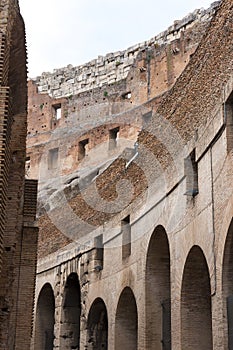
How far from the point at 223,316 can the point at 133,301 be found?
6.18 m

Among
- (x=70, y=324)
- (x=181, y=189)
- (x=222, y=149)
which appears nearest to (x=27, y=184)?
(x=181, y=189)

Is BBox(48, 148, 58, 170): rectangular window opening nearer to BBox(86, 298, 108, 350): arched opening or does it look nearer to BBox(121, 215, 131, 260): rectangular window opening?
BBox(86, 298, 108, 350): arched opening

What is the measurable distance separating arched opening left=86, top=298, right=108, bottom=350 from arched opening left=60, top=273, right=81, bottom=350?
157 cm

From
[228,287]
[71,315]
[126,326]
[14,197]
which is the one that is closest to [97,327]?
[71,315]

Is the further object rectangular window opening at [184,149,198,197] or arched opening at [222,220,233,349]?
rectangular window opening at [184,149,198,197]

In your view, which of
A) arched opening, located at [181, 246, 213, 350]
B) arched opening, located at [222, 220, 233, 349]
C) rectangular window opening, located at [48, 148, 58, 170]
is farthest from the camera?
rectangular window opening, located at [48, 148, 58, 170]

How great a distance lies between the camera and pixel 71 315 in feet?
62.5

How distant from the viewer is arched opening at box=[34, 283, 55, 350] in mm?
20891

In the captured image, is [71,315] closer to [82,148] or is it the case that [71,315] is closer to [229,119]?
[229,119]

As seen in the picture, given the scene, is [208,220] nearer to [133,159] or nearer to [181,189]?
[181,189]

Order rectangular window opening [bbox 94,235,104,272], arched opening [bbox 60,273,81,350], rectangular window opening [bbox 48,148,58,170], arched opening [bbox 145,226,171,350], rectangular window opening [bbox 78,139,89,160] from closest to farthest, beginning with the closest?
arched opening [bbox 145,226,171,350]
rectangular window opening [bbox 94,235,104,272]
arched opening [bbox 60,273,81,350]
rectangular window opening [bbox 78,139,89,160]
rectangular window opening [bbox 48,148,58,170]

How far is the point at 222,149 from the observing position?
1011cm

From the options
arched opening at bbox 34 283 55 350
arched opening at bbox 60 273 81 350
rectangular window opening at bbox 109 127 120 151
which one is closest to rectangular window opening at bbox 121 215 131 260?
arched opening at bbox 60 273 81 350

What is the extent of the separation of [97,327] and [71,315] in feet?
5.57
